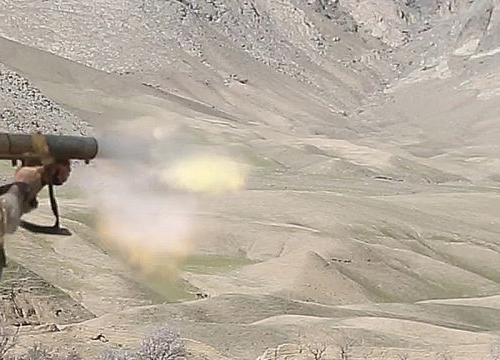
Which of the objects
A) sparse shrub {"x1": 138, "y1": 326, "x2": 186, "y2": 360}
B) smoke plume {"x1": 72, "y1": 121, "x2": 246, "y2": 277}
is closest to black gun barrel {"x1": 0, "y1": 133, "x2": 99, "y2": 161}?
smoke plume {"x1": 72, "y1": 121, "x2": 246, "y2": 277}

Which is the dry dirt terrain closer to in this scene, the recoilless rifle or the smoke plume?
the smoke plume

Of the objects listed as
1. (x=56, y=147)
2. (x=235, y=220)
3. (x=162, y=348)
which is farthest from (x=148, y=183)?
(x=235, y=220)

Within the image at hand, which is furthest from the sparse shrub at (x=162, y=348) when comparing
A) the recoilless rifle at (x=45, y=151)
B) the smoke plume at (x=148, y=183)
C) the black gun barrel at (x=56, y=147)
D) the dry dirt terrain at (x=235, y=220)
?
the recoilless rifle at (x=45, y=151)

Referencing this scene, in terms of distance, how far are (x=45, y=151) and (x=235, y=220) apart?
59933 mm

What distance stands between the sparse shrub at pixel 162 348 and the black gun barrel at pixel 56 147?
17.7 m

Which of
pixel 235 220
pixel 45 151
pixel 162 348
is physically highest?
pixel 235 220

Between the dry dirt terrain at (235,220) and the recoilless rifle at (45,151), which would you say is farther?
the dry dirt terrain at (235,220)

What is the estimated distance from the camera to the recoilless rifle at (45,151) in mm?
6496

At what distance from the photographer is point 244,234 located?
204ft

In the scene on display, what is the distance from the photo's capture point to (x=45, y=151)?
675 cm

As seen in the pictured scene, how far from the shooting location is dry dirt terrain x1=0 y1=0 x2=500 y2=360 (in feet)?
38.1

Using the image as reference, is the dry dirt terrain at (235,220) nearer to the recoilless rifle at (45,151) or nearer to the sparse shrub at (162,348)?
the recoilless rifle at (45,151)

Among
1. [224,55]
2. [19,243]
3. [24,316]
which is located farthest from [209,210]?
[224,55]

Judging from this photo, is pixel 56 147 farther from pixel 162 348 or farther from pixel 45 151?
pixel 162 348
